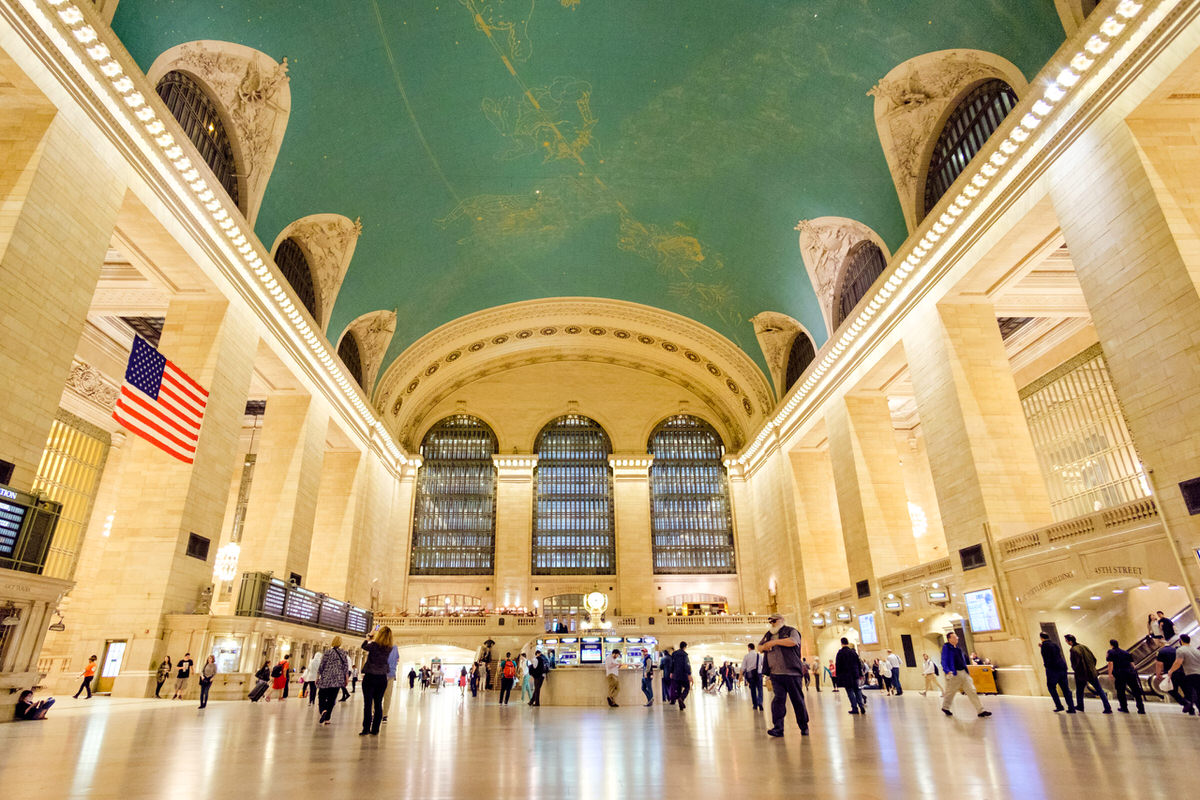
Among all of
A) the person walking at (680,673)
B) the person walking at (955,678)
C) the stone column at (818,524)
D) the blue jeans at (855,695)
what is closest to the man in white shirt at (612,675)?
the person walking at (680,673)

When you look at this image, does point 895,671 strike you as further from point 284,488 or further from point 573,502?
point 573,502


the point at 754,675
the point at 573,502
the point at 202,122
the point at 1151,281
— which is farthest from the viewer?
the point at 573,502

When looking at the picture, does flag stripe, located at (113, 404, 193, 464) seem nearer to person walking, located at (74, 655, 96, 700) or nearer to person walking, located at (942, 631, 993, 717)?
person walking, located at (74, 655, 96, 700)

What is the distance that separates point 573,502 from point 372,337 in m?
11.9

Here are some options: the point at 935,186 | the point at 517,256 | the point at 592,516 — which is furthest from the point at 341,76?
the point at 592,516

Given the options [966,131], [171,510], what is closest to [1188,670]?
[966,131]

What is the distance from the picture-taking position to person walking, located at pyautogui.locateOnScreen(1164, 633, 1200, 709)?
6711 mm

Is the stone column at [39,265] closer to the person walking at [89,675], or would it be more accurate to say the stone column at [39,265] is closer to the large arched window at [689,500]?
the person walking at [89,675]

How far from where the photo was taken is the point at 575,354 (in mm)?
30422

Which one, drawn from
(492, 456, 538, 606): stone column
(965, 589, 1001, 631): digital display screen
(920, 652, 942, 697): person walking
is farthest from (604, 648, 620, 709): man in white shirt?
(492, 456, 538, 606): stone column

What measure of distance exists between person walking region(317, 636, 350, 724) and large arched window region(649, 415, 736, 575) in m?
22.2

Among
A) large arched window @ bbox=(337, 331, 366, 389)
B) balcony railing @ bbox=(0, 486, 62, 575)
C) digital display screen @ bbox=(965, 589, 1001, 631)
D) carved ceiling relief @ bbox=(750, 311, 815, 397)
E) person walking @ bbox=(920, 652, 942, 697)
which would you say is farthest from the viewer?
carved ceiling relief @ bbox=(750, 311, 815, 397)

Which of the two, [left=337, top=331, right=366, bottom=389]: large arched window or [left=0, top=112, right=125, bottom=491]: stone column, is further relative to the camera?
[left=337, top=331, right=366, bottom=389]: large arched window

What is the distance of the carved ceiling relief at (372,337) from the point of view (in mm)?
21234
